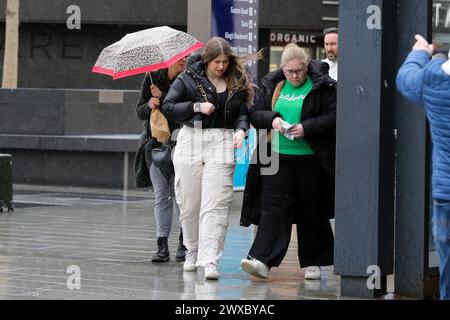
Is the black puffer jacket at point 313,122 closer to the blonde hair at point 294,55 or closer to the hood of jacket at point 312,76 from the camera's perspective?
the hood of jacket at point 312,76

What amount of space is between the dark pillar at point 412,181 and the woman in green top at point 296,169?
0.96m

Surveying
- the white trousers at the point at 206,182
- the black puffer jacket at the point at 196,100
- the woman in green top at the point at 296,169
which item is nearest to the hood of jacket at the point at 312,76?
the woman in green top at the point at 296,169

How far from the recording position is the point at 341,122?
7762 millimetres

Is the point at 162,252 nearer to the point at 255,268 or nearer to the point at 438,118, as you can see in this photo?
the point at 255,268

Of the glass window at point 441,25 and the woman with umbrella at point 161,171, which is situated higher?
the glass window at point 441,25

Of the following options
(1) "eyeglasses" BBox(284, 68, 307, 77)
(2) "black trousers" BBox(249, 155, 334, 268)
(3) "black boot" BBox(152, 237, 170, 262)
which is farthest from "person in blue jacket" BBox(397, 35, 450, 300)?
(3) "black boot" BBox(152, 237, 170, 262)

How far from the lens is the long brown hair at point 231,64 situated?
28.8 feet

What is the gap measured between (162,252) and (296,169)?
1.69 m

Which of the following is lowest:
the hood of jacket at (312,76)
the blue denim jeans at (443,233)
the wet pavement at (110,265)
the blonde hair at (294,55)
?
the wet pavement at (110,265)

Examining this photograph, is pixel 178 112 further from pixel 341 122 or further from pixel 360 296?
pixel 360 296

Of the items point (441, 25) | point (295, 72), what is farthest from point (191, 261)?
point (441, 25)

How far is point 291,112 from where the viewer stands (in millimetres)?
8750

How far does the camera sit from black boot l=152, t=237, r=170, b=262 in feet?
32.0
